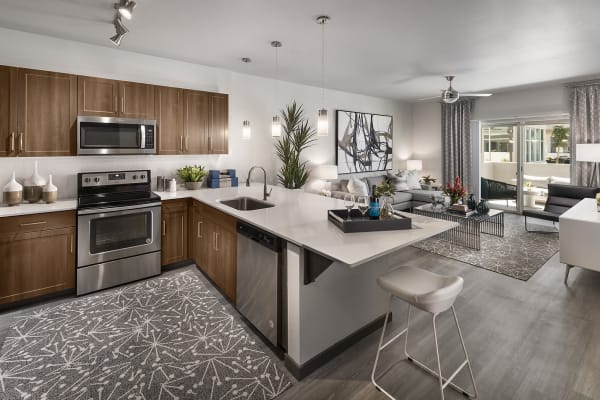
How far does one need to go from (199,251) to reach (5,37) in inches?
110

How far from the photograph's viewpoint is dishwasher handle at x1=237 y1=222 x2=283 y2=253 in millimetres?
2039

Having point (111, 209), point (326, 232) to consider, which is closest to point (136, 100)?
point (111, 209)

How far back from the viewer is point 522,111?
620cm

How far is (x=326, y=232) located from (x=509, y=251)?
11.5 ft

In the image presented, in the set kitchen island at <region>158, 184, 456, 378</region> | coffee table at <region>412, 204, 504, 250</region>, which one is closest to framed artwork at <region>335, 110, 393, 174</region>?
coffee table at <region>412, 204, 504, 250</region>

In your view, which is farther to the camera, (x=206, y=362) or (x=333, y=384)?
(x=206, y=362)

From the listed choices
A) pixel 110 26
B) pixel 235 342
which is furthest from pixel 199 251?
pixel 110 26

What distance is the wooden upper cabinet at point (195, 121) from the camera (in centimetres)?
389

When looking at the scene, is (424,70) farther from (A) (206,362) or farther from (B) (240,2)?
(A) (206,362)

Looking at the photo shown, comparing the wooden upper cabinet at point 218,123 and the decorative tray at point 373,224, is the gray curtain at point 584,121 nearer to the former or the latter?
the decorative tray at point 373,224

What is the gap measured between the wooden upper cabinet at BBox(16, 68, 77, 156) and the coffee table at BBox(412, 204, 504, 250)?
475cm

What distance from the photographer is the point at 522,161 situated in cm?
658

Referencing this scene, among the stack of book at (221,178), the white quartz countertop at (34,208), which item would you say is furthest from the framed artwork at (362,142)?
the white quartz countertop at (34,208)

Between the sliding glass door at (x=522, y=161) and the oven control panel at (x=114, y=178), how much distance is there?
691 centimetres
